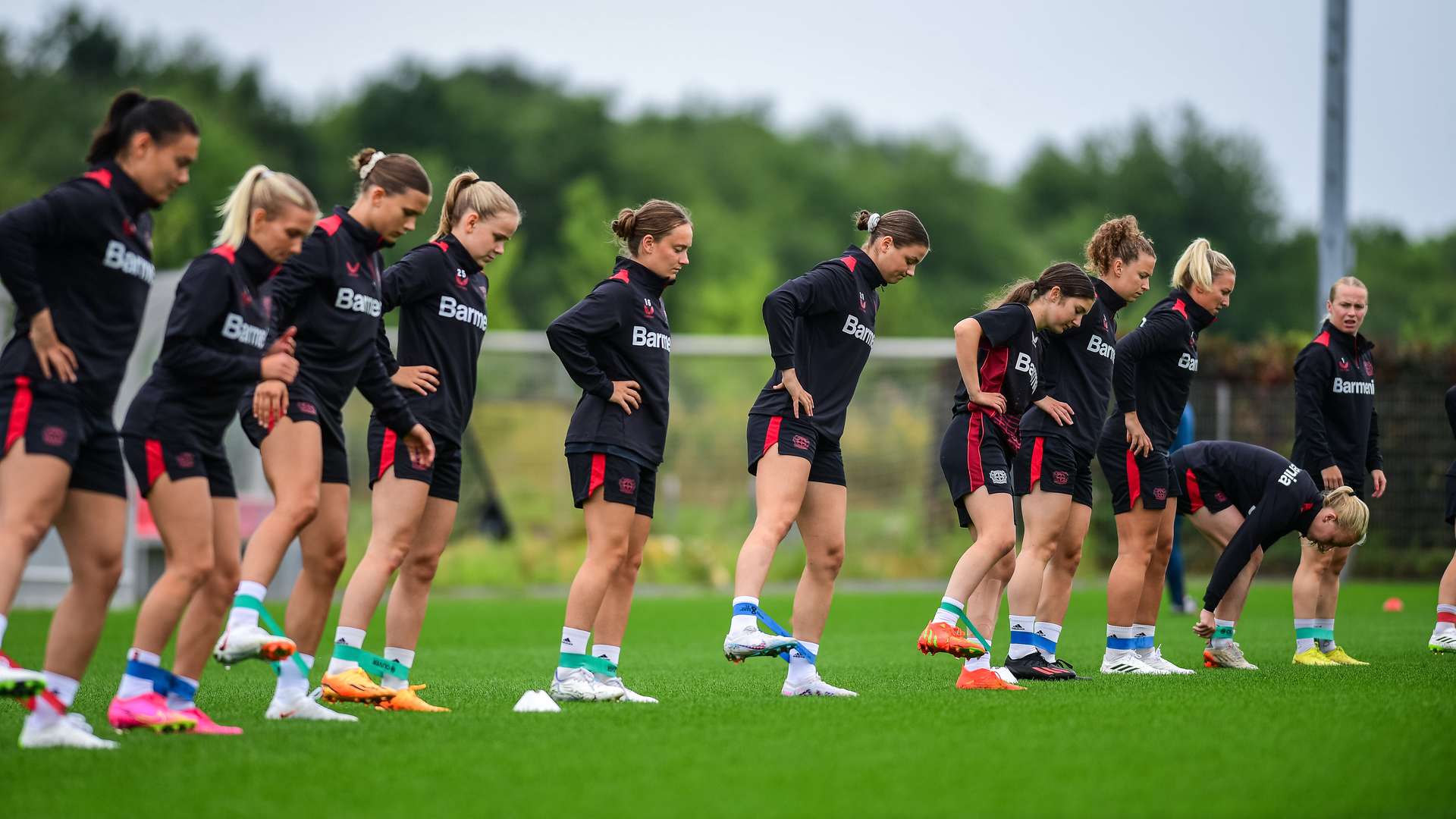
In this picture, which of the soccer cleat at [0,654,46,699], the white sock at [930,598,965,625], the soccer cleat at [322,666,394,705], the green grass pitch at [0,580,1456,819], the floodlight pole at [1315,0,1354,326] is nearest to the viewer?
the green grass pitch at [0,580,1456,819]

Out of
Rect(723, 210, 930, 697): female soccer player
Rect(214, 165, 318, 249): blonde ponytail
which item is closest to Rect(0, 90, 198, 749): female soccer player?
Rect(214, 165, 318, 249): blonde ponytail

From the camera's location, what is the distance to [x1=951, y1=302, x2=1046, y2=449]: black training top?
7539mm

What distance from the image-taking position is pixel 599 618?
7.00 m

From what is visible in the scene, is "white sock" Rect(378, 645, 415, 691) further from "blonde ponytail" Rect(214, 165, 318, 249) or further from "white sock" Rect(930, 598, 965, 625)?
"white sock" Rect(930, 598, 965, 625)

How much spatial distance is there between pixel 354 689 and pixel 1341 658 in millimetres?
5773

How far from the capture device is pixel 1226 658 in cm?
843

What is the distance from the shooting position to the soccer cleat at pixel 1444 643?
886cm

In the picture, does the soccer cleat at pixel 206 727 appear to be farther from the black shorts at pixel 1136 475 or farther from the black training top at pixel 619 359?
the black shorts at pixel 1136 475

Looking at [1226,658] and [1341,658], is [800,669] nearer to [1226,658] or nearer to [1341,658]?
[1226,658]

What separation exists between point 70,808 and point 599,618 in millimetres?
3085

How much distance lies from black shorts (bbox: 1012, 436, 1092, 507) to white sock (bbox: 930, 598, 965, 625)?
1.01 m

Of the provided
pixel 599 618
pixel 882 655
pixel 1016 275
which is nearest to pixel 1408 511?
pixel 882 655

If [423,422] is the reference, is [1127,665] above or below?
below

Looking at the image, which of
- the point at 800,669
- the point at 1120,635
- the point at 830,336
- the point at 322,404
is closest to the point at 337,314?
the point at 322,404
